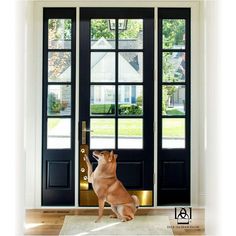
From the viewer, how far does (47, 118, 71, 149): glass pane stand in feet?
14.6

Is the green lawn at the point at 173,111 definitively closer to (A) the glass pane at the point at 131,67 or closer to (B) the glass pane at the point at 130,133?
(B) the glass pane at the point at 130,133

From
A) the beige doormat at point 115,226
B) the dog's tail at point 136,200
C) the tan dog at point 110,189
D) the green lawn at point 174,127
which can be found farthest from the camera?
the green lawn at point 174,127

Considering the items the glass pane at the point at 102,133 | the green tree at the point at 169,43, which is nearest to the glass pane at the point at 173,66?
the green tree at the point at 169,43

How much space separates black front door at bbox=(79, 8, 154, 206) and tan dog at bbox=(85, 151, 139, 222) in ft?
0.43

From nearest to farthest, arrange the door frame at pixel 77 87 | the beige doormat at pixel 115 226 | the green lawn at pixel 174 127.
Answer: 1. the beige doormat at pixel 115 226
2. the door frame at pixel 77 87
3. the green lawn at pixel 174 127

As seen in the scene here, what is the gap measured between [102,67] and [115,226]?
5.71 feet

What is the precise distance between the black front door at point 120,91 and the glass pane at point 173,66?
17cm

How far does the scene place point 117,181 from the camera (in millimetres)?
4234

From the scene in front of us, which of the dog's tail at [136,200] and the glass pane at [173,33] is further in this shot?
the glass pane at [173,33]

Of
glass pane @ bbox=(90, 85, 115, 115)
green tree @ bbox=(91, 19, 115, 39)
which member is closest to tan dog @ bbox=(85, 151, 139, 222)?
glass pane @ bbox=(90, 85, 115, 115)

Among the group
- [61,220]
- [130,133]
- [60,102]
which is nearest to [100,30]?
[60,102]

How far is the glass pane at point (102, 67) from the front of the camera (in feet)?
14.6

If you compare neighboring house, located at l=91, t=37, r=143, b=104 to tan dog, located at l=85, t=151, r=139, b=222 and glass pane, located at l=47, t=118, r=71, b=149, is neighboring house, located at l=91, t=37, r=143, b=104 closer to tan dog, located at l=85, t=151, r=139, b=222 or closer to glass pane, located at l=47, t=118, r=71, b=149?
glass pane, located at l=47, t=118, r=71, b=149

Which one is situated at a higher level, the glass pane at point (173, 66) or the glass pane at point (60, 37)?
the glass pane at point (60, 37)
